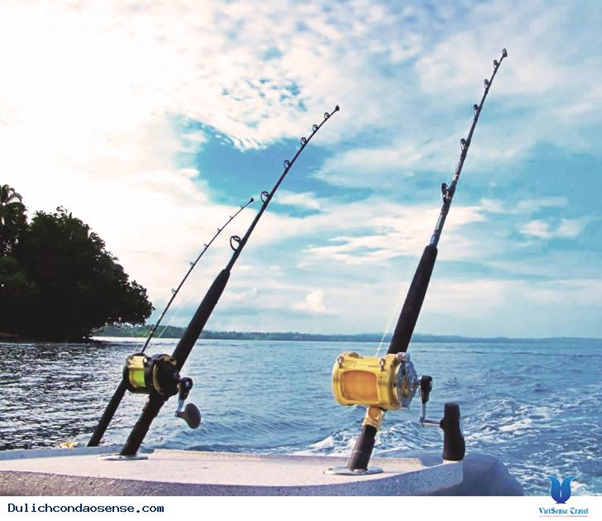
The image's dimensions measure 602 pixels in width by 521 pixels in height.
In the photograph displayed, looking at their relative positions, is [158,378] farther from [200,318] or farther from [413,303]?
[413,303]

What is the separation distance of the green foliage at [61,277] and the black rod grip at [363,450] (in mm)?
33117

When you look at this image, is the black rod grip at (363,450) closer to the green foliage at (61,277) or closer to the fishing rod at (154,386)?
the fishing rod at (154,386)

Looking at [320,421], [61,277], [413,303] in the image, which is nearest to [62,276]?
[61,277]

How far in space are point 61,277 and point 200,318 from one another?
34838 millimetres

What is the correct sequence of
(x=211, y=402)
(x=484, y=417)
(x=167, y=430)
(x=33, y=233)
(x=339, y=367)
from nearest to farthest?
(x=339, y=367) → (x=167, y=430) → (x=484, y=417) → (x=211, y=402) → (x=33, y=233)

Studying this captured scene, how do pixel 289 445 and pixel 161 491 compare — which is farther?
pixel 289 445

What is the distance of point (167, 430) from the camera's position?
20.7 ft

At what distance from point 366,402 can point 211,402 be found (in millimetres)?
7618

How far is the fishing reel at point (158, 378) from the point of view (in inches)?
97.4

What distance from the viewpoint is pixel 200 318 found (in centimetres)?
294

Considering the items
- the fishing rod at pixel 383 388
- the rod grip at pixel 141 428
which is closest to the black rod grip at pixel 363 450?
the fishing rod at pixel 383 388

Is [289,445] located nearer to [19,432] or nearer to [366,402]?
[19,432]

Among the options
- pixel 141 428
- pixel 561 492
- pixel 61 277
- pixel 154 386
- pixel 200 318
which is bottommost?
pixel 561 492
